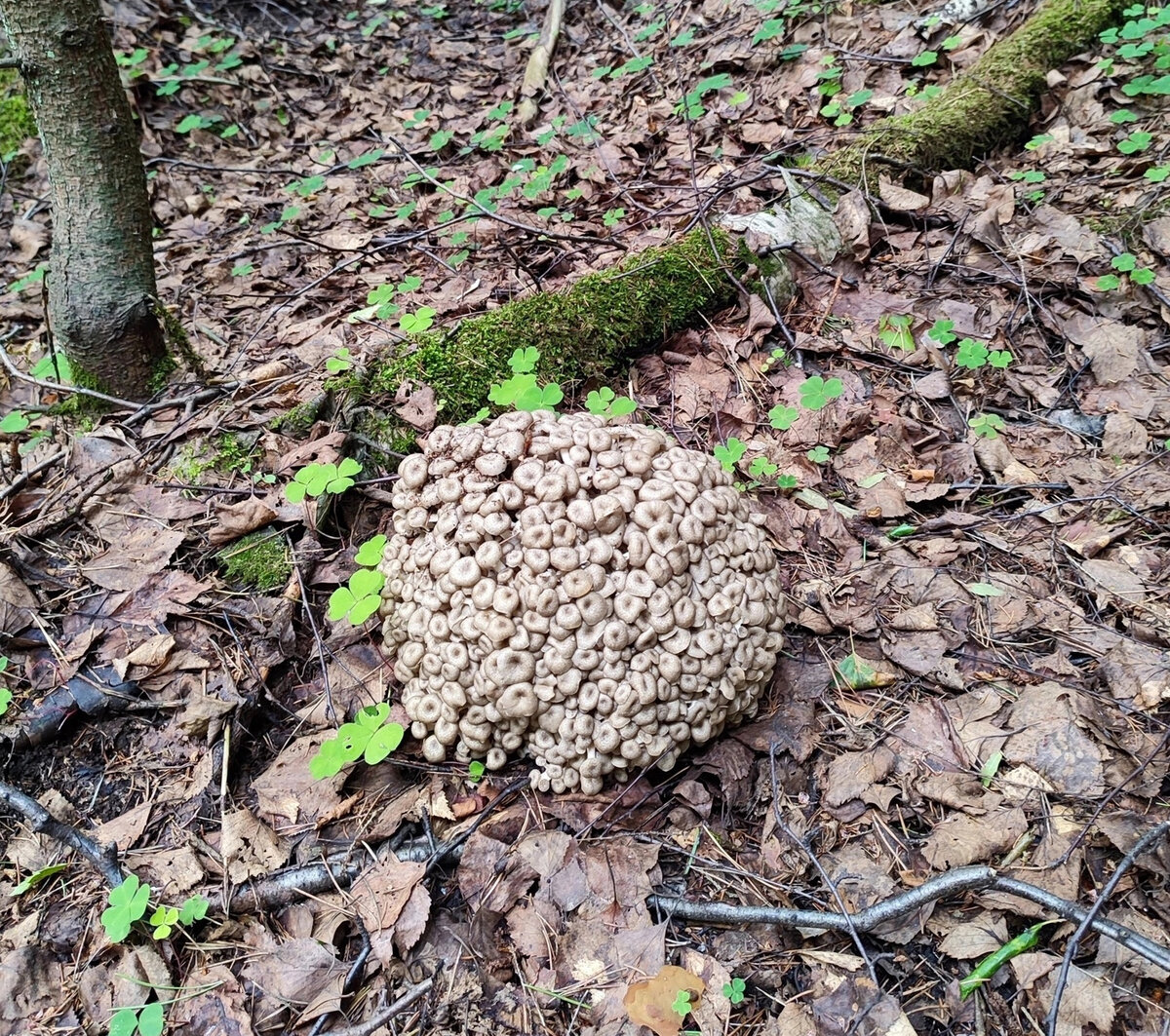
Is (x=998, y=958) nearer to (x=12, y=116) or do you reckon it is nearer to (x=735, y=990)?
(x=735, y=990)

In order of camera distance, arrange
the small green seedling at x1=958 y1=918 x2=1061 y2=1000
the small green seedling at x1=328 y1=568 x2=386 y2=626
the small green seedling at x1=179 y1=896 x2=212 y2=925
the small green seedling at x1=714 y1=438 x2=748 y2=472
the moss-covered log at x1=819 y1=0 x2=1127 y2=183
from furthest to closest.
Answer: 1. the moss-covered log at x1=819 y1=0 x2=1127 y2=183
2. the small green seedling at x1=714 y1=438 x2=748 y2=472
3. the small green seedling at x1=328 y1=568 x2=386 y2=626
4. the small green seedling at x1=179 y1=896 x2=212 y2=925
5. the small green seedling at x1=958 y1=918 x2=1061 y2=1000

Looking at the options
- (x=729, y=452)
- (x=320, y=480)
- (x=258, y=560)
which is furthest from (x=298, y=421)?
(x=729, y=452)

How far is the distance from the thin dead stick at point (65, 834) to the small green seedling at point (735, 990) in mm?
2022

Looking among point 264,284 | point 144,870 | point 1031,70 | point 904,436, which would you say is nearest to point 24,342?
point 264,284

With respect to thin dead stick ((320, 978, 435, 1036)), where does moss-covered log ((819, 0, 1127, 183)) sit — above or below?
above

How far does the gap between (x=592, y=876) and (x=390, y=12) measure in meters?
11.0

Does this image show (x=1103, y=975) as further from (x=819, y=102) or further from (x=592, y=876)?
(x=819, y=102)

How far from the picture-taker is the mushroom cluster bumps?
278 cm

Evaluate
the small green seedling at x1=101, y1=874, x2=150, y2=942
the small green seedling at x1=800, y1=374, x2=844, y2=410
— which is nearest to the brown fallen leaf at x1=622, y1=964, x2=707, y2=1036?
the small green seedling at x1=101, y1=874, x2=150, y2=942

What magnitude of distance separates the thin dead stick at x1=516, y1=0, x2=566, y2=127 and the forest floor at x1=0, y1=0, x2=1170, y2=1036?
1.98m

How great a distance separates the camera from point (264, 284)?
5.99 m

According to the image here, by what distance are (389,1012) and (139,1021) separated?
2.54ft

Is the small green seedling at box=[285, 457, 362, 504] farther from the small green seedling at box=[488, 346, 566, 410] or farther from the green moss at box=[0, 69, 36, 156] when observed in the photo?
the green moss at box=[0, 69, 36, 156]

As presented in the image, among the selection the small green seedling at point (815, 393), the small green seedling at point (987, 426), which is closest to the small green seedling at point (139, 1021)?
the small green seedling at point (815, 393)
